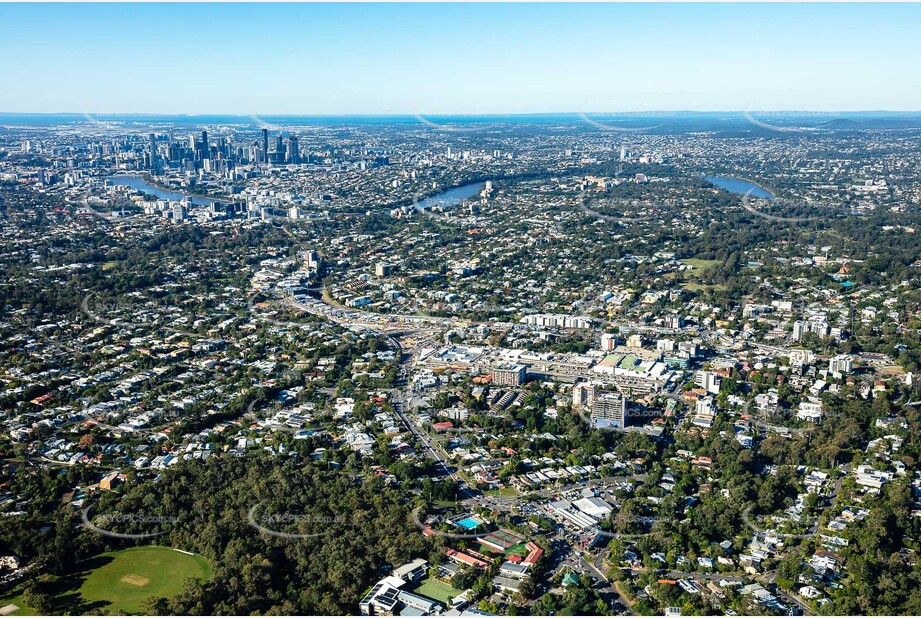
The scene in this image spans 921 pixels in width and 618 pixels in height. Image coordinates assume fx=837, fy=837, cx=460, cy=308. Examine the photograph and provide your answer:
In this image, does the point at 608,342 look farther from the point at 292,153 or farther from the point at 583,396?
the point at 292,153

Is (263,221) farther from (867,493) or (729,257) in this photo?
(867,493)

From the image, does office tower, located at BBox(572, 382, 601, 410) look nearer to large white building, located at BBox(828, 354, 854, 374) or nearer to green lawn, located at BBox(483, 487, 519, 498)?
green lawn, located at BBox(483, 487, 519, 498)

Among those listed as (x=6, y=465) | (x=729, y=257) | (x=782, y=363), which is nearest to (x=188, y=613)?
(x=6, y=465)

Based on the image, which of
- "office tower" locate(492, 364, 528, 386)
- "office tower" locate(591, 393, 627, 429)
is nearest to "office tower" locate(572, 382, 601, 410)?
"office tower" locate(591, 393, 627, 429)

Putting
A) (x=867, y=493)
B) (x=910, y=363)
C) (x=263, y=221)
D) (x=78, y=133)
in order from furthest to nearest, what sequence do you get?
(x=78, y=133) → (x=263, y=221) → (x=910, y=363) → (x=867, y=493)

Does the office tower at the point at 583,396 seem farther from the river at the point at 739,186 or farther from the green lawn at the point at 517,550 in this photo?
the river at the point at 739,186

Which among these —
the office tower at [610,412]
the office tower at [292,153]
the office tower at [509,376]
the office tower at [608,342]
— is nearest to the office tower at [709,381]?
the office tower at [610,412]

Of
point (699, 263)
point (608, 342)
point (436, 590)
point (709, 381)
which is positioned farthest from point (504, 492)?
point (699, 263)
